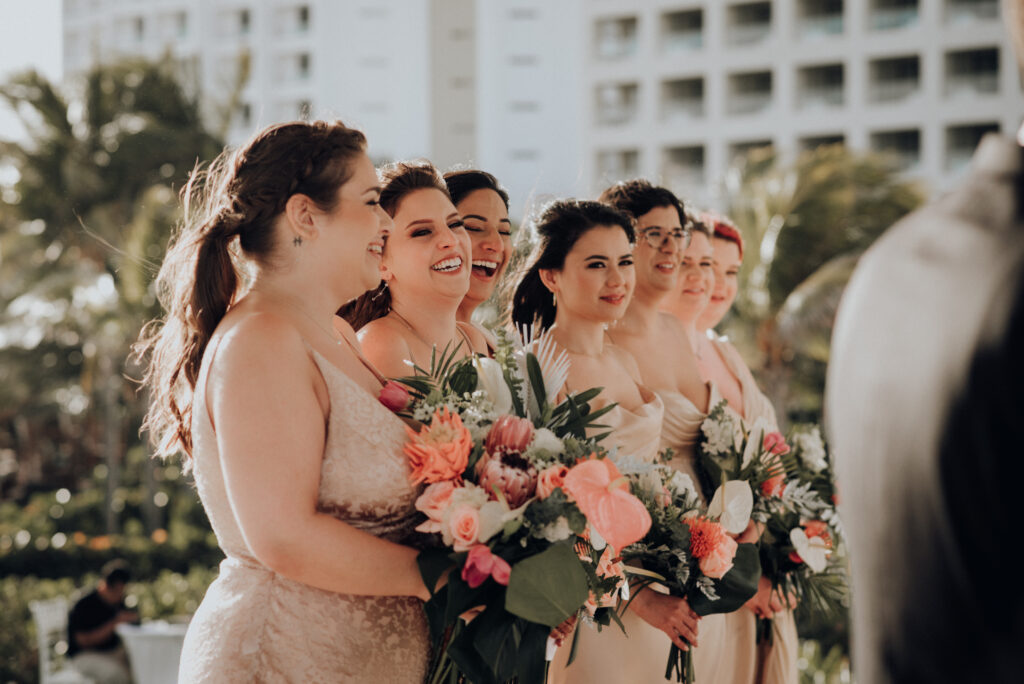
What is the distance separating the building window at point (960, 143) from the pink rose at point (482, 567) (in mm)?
44610

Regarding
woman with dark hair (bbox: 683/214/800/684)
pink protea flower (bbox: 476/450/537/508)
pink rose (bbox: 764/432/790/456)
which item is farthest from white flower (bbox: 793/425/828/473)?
pink protea flower (bbox: 476/450/537/508)

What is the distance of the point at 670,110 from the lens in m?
48.5

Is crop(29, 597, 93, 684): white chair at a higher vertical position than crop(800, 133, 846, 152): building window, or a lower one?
lower

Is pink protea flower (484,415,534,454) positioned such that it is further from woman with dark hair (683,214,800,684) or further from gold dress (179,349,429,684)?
woman with dark hair (683,214,800,684)

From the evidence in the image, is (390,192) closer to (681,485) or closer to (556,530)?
(681,485)

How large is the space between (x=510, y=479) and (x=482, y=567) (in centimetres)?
24

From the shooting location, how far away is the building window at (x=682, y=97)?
159ft

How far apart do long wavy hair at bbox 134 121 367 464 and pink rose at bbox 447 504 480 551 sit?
83cm

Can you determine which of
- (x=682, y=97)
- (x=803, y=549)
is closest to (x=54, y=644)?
(x=803, y=549)

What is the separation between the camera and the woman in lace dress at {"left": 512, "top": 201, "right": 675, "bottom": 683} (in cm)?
421

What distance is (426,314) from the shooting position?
3.88m

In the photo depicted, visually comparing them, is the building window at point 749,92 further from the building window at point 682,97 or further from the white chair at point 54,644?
the white chair at point 54,644

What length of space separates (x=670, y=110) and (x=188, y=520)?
111 feet

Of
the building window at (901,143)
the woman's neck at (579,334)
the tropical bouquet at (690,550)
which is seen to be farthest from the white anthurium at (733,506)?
the building window at (901,143)
